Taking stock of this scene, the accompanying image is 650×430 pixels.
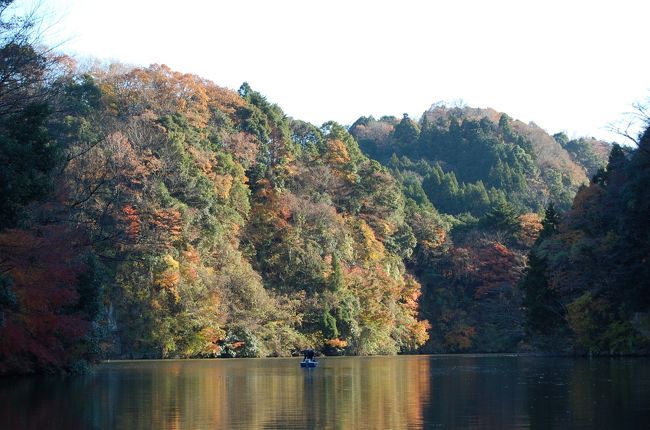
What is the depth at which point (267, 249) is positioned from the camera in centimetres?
6350

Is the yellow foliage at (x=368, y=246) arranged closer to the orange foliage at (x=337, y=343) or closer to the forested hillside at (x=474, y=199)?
the forested hillside at (x=474, y=199)

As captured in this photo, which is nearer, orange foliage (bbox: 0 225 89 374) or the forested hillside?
orange foliage (bbox: 0 225 89 374)

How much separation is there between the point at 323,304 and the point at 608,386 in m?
38.8

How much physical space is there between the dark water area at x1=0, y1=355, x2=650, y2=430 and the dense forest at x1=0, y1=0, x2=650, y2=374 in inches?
166

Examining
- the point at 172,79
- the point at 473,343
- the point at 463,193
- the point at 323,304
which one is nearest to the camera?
the point at 323,304

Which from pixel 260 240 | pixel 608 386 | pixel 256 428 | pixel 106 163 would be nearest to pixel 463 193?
pixel 260 240

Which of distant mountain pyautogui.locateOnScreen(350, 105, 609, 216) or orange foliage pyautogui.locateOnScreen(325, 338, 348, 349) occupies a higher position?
distant mountain pyautogui.locateOnScreen(350, 105, 609, 216)

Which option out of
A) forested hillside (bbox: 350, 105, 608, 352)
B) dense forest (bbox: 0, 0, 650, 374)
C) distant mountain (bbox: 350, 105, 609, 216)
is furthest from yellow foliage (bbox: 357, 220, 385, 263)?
distant mountain (bbox: 350, 105, 609, 216)

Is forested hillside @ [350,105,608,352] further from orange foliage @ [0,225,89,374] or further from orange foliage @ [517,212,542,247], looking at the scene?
orange foliage @ [0,225,89,374]

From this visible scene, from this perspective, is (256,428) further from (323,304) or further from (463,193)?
(463,193)

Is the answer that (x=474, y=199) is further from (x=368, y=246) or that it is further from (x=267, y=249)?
(x=267, y=249)

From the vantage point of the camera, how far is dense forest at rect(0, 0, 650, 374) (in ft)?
107

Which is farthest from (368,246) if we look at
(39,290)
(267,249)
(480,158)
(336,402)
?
(336,402)

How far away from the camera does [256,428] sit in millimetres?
15445
